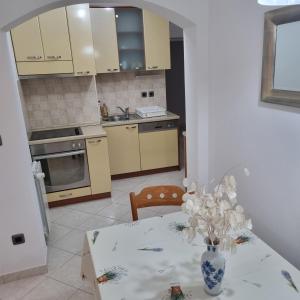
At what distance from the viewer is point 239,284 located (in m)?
1.11

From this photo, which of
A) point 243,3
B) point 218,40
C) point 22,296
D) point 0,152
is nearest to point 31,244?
point 22,296

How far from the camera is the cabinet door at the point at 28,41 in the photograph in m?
2.98

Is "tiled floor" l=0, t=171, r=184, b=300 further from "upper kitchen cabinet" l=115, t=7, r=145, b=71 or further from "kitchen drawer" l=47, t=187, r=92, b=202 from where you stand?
"upper kitchen cabinet" l=115, t=7, r=145, b=71

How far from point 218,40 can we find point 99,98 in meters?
2.49

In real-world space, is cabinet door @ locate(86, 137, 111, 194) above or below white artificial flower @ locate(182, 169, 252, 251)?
below

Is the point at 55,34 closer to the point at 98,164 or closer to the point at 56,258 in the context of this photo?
the point at 98,164

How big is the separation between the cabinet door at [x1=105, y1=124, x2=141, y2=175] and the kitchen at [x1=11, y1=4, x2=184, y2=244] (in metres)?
0.01

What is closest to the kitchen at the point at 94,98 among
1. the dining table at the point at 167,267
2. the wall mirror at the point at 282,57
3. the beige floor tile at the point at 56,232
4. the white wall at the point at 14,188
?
the beige floor tile at the point at 56,232

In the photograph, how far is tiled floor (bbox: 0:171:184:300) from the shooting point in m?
2.07

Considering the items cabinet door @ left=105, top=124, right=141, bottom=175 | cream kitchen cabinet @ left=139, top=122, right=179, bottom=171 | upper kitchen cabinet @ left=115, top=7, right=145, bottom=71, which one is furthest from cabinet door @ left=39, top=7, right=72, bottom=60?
cream kitchen cabinet @ left=139, top=122, right=179, bottom=171

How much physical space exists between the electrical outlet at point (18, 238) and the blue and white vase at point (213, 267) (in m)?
1.61

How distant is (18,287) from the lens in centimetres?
213

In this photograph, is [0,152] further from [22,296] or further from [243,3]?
[243,3]

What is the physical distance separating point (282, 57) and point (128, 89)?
3.01 meters
